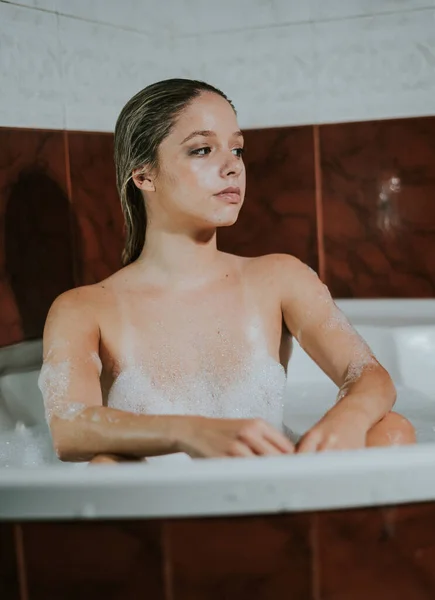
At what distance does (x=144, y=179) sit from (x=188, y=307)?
0.22 meters

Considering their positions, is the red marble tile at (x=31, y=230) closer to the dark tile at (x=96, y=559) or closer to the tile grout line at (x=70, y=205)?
the tile grout line at (x=70, y=205)

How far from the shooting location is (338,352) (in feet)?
5.05

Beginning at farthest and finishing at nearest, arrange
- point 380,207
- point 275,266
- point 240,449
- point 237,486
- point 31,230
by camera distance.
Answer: point 380,207, point 31,230, point 275,266, point 240,449, point 237,486

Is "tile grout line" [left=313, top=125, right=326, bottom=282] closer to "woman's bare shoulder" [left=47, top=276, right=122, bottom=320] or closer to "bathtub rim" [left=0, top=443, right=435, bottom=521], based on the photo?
"woman's bare shoulder" [left=47, top=276, right=122, bottom=320]

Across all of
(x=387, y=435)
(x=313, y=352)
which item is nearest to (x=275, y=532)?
(x=387, y=435)

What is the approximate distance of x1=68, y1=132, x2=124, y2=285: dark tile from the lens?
2102mm

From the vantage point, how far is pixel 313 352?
1.60 metres

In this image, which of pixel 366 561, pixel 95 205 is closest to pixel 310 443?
pixel 366 561

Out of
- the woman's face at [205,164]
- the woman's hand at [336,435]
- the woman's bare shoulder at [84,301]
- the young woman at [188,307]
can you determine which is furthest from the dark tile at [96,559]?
the woman's face at [205,164]

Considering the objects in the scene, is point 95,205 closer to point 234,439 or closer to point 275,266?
point 275,266

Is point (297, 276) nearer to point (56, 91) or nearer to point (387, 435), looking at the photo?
point (387, 435)

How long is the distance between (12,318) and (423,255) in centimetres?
95

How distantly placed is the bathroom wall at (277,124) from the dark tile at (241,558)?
101cm

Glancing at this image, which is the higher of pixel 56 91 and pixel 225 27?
pixel 225 27
